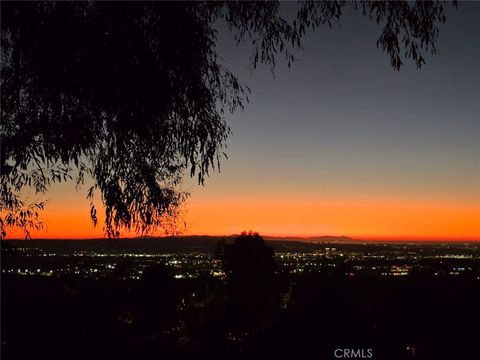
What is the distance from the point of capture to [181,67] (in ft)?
15.2

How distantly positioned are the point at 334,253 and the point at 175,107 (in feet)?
464

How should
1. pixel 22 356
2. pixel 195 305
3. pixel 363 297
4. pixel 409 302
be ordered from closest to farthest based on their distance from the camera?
pixel 22 356
pixel 409 302
pixel 363 297
pixel 195 305

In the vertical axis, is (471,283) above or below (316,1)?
below

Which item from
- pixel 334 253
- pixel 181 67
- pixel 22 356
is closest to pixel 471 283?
pixel 22 356

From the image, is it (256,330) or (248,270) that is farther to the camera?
→ (248,270)

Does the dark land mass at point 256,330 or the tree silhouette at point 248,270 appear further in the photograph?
the tree silhouette at point 248,270

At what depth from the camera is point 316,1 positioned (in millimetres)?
4629

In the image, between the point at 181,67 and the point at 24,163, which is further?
the point at 24,163

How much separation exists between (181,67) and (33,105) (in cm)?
144

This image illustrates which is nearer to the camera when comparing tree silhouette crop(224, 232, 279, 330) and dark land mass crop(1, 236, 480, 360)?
dark land mass crop(1, 236, 480, 360)

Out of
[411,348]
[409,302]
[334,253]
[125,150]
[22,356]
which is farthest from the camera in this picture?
[334,253]

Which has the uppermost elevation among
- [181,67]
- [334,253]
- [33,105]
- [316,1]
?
[316,1]

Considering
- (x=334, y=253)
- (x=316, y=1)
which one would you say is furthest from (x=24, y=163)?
(x=334, y=253)

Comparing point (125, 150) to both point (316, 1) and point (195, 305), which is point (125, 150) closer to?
point (316, 1)
